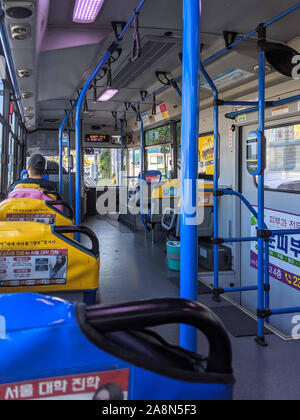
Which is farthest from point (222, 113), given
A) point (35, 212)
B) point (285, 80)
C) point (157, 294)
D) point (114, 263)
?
point (35, 212)

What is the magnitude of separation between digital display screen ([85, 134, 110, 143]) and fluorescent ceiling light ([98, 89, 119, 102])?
3.77 m

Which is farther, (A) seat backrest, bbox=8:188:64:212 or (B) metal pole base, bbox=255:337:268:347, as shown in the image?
(A) seat backrest, bbox=8:188:64:212

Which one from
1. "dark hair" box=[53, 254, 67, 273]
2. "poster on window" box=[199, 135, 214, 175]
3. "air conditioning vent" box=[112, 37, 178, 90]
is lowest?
"dark hair" box=[53, 254, 67, 273]

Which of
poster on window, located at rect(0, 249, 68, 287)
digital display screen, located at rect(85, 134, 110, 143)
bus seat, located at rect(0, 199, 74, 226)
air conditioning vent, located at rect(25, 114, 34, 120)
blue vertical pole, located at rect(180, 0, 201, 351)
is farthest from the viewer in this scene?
digital display screen, located at rect(85, 134, 110, 143)

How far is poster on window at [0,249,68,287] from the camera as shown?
1674 millimetres

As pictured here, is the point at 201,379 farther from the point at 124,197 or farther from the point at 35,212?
the point at 124,197

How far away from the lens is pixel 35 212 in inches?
106

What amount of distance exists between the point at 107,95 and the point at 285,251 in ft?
14.8

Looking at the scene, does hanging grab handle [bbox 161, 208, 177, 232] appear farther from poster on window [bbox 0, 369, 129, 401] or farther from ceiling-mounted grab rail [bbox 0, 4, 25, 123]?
poster on window [bbox 0, 369, 129, 401]

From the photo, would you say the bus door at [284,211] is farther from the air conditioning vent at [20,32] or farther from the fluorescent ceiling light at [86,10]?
the air conditioning vent at [20,32]

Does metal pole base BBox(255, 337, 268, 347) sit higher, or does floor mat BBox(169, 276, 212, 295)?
Answer: floor mat BBox(169, 276, 212, 295)

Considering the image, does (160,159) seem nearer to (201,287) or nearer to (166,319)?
(201,287)

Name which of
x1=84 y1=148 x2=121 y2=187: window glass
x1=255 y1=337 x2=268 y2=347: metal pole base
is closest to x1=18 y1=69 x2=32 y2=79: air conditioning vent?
x1=255 y1=337 x2=268 y2=347: metal pole base

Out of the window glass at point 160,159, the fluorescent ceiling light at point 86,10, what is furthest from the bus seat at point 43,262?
the window glass at point 160,159
